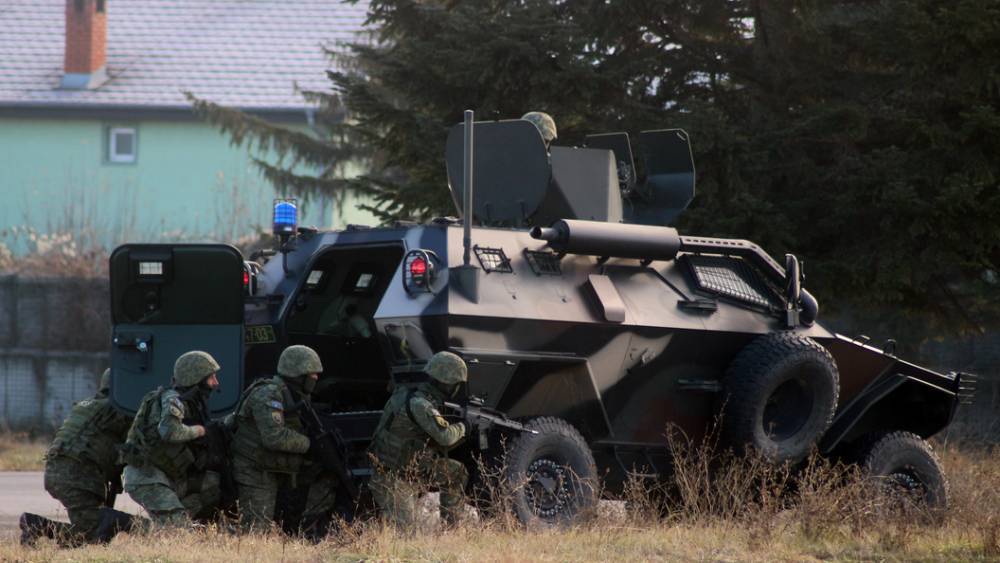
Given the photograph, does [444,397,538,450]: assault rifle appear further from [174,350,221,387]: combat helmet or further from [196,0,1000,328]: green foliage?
[196,0,1000,328]: green foliage

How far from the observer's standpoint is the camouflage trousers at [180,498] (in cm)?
952

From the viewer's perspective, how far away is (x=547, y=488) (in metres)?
9.73

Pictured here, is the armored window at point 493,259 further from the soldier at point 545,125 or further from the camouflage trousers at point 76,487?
the camouflage trousers at point 76,487

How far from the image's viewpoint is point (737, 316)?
429 inches

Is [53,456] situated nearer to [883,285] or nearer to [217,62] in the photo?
[883,285]

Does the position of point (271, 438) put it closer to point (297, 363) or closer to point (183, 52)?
point (297, 363)

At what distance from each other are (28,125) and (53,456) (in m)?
22.4

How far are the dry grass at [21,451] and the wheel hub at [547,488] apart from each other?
327 inches

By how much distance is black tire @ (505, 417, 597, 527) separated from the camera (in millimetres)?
9633

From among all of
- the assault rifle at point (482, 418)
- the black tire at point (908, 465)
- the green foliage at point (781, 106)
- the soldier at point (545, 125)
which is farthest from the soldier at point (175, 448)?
the green foliage at point (781, 106)

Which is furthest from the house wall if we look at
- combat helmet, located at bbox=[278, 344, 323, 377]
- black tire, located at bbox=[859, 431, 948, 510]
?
combat helmet, located at bbox=[278, 344, 323, 377]

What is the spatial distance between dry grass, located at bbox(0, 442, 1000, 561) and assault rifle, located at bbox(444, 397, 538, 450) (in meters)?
0.55

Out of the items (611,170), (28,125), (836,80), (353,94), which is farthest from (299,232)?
(28,125)

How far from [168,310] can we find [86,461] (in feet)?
3.55
